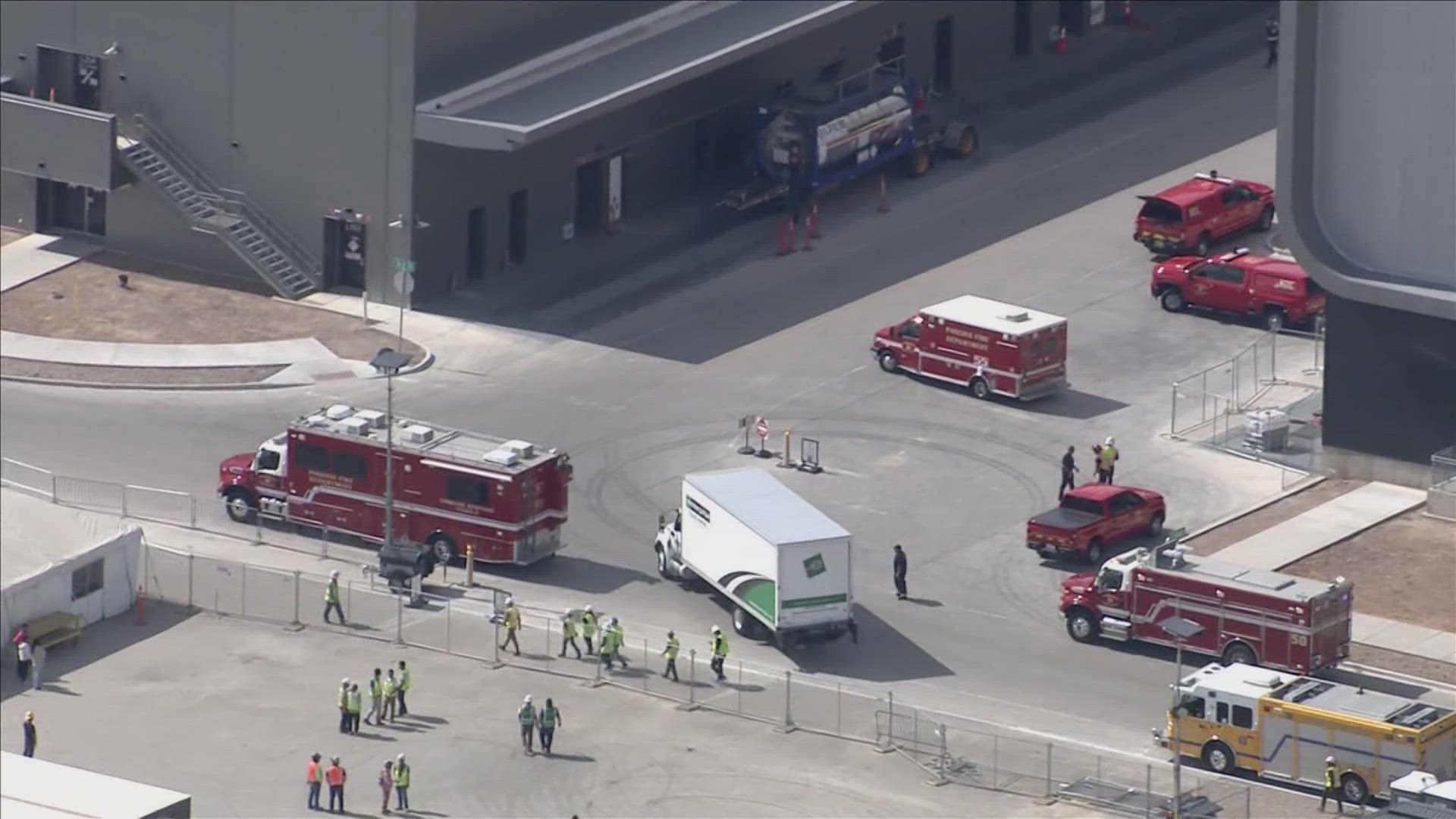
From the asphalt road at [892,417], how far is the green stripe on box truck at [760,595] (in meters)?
0.99

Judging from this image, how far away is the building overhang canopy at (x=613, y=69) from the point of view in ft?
311

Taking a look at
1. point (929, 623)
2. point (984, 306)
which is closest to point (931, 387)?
point (984, 306)

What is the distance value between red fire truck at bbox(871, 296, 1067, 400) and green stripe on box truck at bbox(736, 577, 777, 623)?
50.4 ft

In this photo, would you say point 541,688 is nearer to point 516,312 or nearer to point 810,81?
point 516,312

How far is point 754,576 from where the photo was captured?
251 feet

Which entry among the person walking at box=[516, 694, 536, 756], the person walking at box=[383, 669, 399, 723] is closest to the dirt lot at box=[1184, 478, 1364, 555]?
the person walking at box=[516, 694, 536, 756]

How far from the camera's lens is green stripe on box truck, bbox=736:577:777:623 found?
7600 cm

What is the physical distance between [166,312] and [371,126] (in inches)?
295

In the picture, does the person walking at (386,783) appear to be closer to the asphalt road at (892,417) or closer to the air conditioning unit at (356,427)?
the asphalt road at (892,417)

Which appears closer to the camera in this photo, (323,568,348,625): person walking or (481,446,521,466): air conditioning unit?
(323,568,348,625): person walking

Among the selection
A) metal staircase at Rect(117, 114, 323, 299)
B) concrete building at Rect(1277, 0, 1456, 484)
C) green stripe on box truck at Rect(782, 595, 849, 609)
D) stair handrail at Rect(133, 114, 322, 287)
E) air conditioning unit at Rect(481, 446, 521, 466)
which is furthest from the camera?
stair handrail at Rect(133, 114, 322, 287)

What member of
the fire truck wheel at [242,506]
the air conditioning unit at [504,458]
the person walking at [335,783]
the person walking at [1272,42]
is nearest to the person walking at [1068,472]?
the air conditioning unit at [504,458]

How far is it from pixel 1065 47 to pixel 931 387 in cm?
2979

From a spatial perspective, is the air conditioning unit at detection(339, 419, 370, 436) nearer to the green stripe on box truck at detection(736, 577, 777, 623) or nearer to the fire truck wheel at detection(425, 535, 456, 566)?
the fire truck wheel at detection(425, 535, 456, 566)
